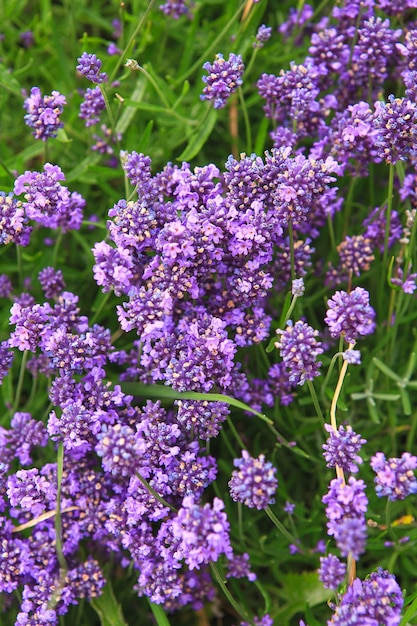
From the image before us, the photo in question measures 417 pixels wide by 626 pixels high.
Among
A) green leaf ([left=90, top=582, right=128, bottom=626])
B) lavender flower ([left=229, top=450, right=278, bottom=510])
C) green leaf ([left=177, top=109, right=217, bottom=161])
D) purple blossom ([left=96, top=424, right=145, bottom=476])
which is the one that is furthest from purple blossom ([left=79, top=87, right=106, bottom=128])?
green leaf ([left=90, top=582, right=128, bottom=626])

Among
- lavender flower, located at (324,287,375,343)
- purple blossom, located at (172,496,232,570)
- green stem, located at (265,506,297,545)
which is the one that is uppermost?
lavender flower, located at (324,287,375,343)

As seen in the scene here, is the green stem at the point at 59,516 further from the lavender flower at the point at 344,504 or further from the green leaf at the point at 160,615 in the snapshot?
the lavender flower at the point at 344,504

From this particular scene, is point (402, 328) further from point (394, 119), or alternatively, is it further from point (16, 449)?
point (16, 449)

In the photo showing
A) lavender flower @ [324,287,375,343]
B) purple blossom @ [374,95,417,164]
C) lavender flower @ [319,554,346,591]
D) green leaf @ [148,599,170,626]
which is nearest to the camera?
lavender flower @ [319,554,346,591]

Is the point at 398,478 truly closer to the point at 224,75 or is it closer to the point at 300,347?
the point at 300,347

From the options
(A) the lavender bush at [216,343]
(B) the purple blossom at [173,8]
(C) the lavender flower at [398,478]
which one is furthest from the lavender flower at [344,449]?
(B) the purple blossom at [173,8]

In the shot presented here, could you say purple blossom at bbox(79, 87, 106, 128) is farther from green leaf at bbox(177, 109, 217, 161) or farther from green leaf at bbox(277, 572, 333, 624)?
green leaf at bbox(277, 572, 333, 624)

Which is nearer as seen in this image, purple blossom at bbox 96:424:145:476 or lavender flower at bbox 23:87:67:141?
purple blossom at bbox 96:424:145:476
